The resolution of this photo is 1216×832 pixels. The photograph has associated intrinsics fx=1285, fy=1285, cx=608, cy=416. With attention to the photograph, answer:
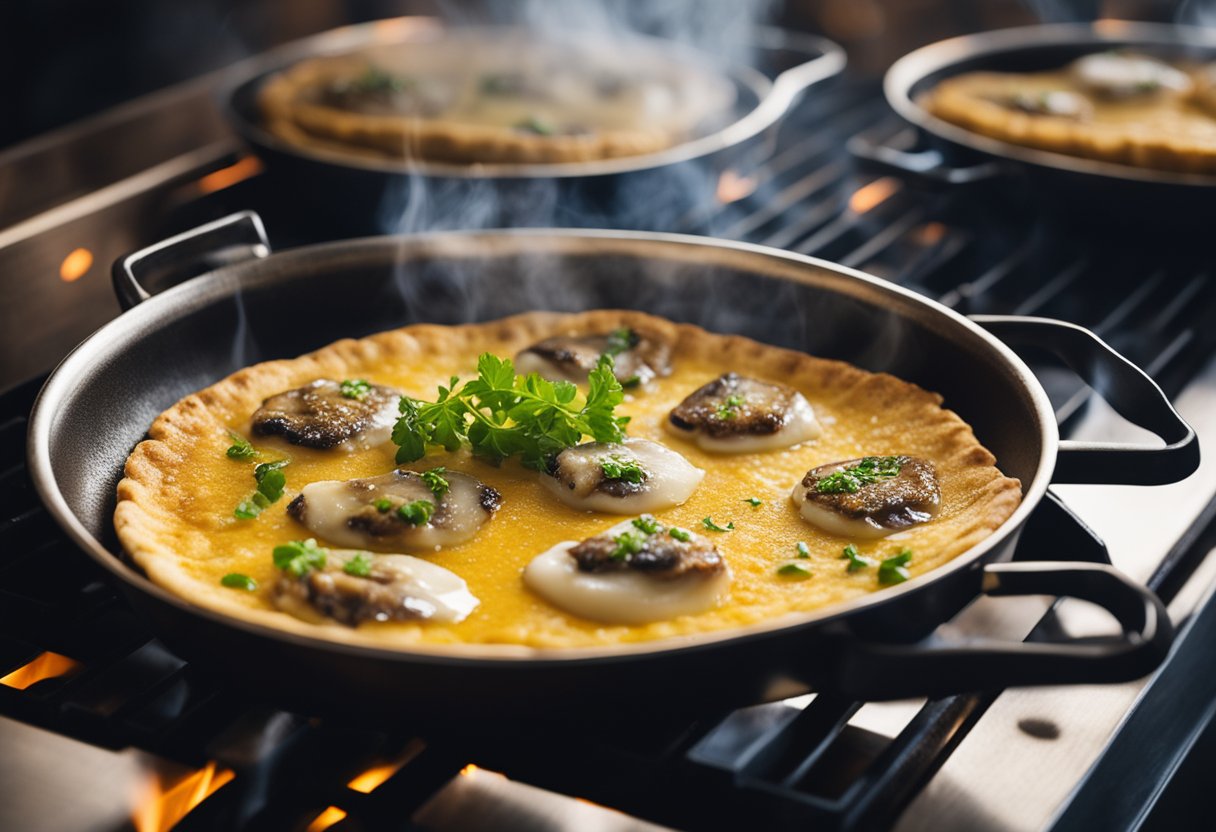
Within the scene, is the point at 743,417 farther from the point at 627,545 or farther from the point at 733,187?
the point at 733,187

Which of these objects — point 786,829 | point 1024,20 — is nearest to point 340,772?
point 786,829

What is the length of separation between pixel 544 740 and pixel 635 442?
90 centimetres

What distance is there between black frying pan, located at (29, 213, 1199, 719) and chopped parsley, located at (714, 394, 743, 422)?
0.48 meters

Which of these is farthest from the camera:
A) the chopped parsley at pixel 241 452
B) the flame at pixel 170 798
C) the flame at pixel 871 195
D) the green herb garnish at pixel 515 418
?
the flame at pixel 871 195

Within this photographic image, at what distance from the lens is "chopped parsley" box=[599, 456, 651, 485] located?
2684mm

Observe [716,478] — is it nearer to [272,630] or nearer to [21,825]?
[272,630]

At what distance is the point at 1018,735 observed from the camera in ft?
7.80

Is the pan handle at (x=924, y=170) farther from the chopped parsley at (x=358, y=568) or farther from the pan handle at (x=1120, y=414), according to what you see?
the chopped parsley at (x=358, y=568)

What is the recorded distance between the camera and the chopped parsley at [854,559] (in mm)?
2473

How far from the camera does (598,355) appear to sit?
3281 millimetres

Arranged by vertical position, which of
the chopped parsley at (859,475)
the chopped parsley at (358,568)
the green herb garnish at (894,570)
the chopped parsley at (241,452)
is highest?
the chopped parsley at (358,568)

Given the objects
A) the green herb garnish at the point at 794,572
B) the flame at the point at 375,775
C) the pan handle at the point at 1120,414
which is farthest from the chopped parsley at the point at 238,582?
the pan handle at the point at 1120,414

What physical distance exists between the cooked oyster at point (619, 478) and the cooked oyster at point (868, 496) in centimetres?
26

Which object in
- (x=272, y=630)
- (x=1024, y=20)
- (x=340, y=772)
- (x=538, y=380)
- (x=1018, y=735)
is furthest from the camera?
(x=1024, y=20)
